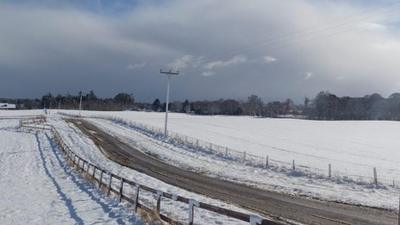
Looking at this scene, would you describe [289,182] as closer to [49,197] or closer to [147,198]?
[147,198]

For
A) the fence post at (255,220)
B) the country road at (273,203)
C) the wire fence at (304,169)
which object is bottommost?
the wire fence at (304,169)

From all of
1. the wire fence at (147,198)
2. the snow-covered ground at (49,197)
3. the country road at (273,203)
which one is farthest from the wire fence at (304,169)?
the snow-covered ground at (49,197)

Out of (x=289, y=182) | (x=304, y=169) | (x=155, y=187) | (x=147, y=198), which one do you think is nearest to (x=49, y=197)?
(x=147, y=198)

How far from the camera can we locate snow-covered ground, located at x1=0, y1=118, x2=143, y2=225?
51.0ft

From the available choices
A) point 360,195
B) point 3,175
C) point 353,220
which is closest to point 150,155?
point 3,175

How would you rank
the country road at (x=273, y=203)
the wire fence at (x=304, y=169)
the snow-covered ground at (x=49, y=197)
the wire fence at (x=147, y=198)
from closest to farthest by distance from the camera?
the wire fence at (x=147, y=198)
the snow-covered ground at (x=49, y=197)
the country road at (x=273, y=203)
the wire fence at (x=304, y=169)

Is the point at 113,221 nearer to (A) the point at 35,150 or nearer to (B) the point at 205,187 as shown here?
(B) the point at 205,187

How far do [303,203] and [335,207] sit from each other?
151cm

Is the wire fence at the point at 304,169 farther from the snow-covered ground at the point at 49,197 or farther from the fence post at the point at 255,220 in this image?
the fence post at the point at 255,220

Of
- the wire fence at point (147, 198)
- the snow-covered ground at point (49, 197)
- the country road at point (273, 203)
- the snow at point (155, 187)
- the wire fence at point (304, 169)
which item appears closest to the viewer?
the wire fence at point (147, 198)

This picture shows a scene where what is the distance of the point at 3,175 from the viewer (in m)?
31.7

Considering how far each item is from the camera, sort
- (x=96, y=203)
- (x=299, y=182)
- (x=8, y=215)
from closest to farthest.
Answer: (x=8, y=215)
(x=96, y=203)
(x=299, y=182)

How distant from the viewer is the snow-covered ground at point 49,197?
15.5 m

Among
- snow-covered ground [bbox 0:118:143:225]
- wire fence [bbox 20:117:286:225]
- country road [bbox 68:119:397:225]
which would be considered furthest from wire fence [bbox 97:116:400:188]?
snow-covered ground [bbox 0:118:143:225]
